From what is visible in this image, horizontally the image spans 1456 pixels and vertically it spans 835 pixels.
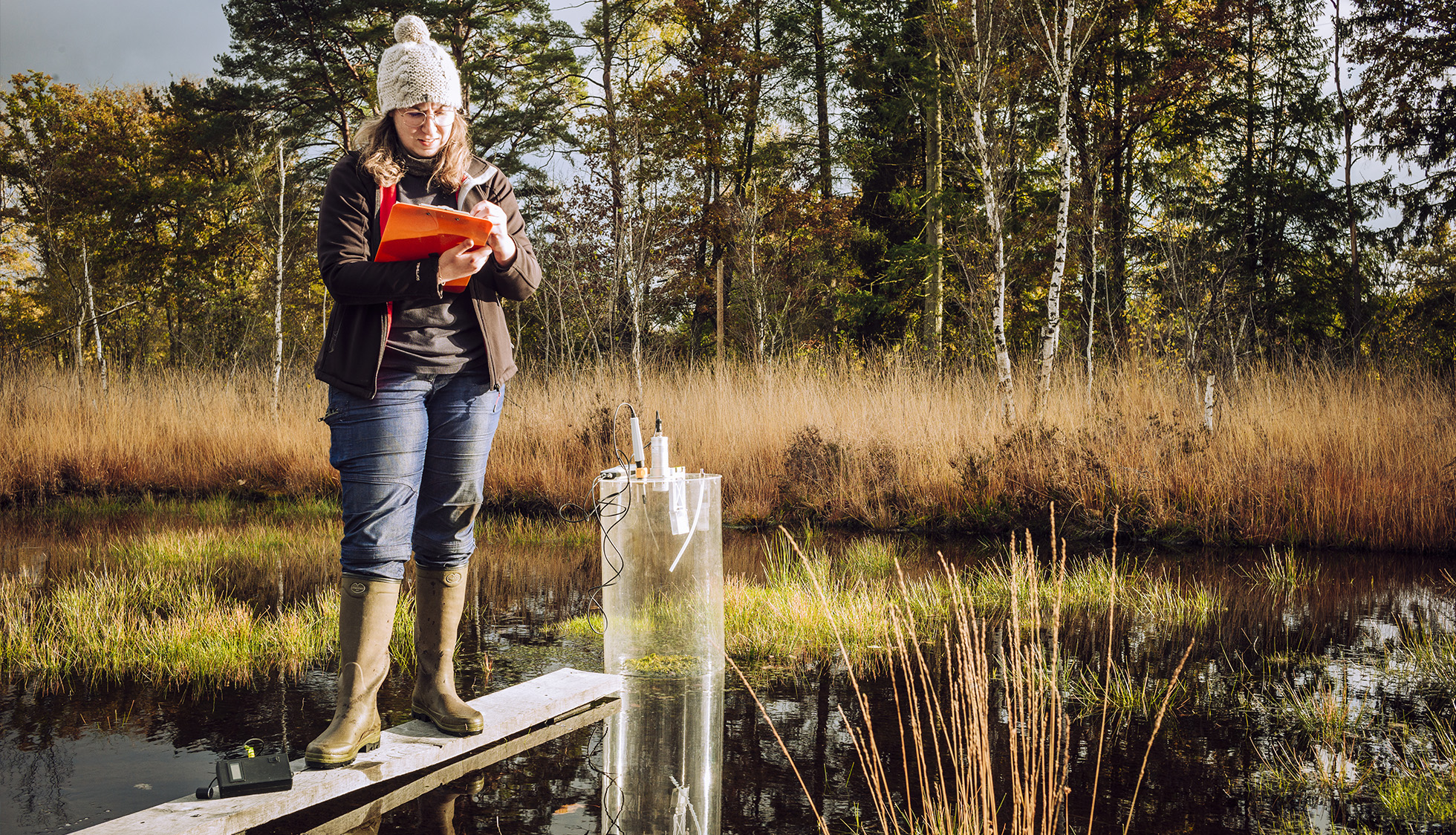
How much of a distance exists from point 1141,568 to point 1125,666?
2689mm

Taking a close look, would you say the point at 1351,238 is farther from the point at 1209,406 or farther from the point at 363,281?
the point at 363,281

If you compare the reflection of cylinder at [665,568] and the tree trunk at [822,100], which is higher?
the tree trunk at [822,100]

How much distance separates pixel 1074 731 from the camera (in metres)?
3.35

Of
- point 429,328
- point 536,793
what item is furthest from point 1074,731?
point 429,328

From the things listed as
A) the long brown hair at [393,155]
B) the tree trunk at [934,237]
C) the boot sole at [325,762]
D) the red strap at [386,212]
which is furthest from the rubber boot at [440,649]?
the tree trunk at [934,237]

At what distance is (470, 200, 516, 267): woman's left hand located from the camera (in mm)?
2699

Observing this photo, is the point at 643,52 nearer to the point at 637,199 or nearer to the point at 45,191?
the point at 637,199

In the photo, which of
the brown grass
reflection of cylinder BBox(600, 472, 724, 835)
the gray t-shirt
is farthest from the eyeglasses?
the brown grass

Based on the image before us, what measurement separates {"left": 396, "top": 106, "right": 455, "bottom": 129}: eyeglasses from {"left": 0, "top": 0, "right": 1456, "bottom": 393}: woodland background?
1224cm

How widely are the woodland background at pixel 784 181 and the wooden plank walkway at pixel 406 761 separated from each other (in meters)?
11.8

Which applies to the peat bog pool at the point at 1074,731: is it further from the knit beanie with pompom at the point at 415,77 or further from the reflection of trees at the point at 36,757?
the knit beanie with pompom at the point at 415,77

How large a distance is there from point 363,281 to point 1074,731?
8.94ft

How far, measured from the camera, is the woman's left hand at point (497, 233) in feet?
8.86

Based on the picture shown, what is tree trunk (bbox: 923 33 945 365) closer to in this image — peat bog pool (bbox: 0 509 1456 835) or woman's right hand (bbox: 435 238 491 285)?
peat bog pool (bbox: 0 509 1456 835)
